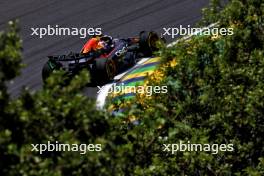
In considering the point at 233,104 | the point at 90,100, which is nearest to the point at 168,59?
the point at 233,104

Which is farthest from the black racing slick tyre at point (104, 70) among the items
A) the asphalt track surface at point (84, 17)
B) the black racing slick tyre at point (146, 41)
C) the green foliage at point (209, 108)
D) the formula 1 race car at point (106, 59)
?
the green foliage at point (209, 108)

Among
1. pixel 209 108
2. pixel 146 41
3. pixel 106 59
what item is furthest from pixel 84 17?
pixel 209 108

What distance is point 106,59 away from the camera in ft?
59.9

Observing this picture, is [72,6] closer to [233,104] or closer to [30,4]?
[30,4]

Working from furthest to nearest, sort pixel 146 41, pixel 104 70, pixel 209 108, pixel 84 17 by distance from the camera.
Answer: pixel 84 17 → pixel 146 41 → pixel 104 70 → pixel 209 108

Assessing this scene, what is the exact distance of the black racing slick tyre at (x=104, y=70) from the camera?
59.5 ft

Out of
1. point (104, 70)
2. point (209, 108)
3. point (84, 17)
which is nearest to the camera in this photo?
point (209, 108)

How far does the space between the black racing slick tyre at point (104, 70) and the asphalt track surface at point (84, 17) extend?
8.37 feet

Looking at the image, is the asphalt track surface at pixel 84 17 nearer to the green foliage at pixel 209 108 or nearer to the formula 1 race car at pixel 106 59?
the formula 1 race car at pixel 106 59

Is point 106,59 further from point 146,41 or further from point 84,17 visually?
→ point 84,17

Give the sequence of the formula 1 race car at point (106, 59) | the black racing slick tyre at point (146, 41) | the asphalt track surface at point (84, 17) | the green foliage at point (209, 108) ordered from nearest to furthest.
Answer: the green foliage at point (209, 108), the formula 1 race car at point (106, 59), the black racing slick tyre at point (146, 41), the asphalt track surface at point (84, 17)

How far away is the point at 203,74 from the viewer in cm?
981

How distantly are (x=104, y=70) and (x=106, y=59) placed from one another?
0.30m

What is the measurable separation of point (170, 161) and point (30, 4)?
59.5ft
